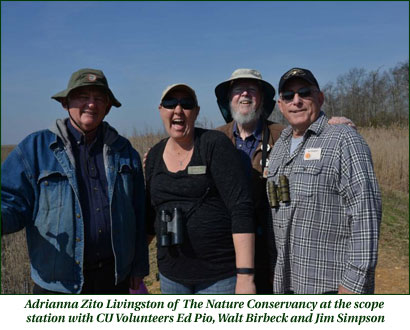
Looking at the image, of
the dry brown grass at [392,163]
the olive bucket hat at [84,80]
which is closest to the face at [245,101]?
the olive bucket hat at [84,80]

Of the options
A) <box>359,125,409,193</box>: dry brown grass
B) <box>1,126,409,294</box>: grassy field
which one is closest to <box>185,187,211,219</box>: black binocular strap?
<box>1,126,409,294</box>: grassy field

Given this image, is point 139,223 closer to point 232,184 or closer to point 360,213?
point 232,184

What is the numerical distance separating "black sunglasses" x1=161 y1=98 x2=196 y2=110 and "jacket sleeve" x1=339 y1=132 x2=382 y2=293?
1.09m

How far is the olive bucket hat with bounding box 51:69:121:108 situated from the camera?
2.45m

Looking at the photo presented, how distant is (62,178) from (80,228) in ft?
1.15

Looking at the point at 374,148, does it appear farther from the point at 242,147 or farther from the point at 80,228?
the point at 80,228

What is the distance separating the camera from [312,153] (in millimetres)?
2381

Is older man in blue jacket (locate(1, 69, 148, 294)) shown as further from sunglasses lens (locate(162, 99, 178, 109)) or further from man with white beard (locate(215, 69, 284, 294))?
man with white beard (locate(215, 69, 284, 294))

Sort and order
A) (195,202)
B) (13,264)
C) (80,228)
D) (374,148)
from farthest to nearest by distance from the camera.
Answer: (374,148), (13,264), (195,202), (80,228)

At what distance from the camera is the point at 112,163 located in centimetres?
258

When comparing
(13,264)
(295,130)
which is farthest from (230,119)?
(13,264)

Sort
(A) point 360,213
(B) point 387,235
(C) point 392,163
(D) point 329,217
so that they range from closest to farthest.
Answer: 1. (A) point 360,213
2. (D) point 329,217
3. (B) point 387,235
4. (C) point 392,163

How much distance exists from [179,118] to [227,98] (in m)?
1.10

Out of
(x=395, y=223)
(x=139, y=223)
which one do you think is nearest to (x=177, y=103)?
(x=139, y=223)
